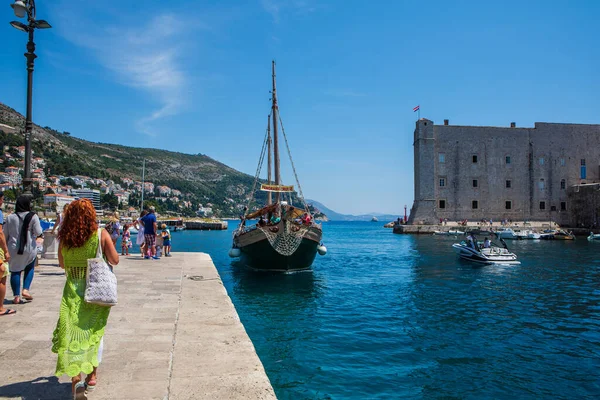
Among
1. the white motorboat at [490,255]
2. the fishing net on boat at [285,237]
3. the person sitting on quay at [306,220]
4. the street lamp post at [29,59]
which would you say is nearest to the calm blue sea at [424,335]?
the fishing net on boat at [285,237]

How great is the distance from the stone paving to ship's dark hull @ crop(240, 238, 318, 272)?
954 cm

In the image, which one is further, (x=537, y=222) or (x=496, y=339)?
(x=537, y=222)

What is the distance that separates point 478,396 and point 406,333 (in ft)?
10.9

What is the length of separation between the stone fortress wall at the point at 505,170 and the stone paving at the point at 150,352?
5744 centimetres

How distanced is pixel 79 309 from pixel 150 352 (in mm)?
1292

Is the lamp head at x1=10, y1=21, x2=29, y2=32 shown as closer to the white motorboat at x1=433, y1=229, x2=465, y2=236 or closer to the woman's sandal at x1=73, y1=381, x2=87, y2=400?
the woman's sandal at x1=73, y1=381, x2=87, y2=400

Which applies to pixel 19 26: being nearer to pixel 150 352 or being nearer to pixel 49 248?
pixel 49 248

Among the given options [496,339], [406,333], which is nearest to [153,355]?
[406,333]

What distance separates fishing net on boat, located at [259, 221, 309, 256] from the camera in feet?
57.2

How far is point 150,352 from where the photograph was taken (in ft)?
14.9

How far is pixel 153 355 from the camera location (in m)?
4.46

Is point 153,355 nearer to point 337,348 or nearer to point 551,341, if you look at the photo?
point 337,348

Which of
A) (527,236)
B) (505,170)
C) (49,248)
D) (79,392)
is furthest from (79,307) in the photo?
(505,170)

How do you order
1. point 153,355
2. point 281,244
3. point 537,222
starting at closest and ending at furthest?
point 153,355 → point 281,244 → point 537,222
